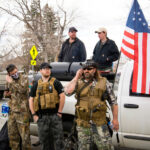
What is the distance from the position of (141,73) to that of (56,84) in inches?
52.7

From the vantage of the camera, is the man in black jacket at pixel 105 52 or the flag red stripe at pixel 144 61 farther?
the man in black jacket at pixel 105 52

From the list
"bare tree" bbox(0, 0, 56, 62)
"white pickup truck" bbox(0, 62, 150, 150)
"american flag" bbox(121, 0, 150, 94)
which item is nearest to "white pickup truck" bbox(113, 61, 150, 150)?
"white pickup truck" bbox(0, 62, 150, 150)

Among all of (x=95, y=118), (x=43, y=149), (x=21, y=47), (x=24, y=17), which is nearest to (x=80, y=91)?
(x=95, y=118)

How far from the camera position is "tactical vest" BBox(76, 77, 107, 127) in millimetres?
2867

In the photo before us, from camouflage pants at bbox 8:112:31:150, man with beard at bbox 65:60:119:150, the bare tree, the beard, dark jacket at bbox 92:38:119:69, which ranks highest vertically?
the bare tree

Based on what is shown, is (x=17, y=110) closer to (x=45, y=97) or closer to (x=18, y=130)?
A: (x=18, y=130)

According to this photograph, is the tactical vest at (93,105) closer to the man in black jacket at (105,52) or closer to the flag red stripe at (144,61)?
the flag red stripe at (144,61)

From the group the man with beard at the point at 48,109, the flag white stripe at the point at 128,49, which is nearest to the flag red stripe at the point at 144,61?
the flag white stripe at the point at 128,49

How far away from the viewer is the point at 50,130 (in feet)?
11.4

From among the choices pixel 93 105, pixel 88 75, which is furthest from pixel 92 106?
pixel 88 75

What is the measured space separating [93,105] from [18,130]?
5.87 ft

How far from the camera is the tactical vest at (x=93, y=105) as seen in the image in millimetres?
2867

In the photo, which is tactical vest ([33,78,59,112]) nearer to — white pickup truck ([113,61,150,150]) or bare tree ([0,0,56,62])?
white pickup truck ([113,61,150,150])

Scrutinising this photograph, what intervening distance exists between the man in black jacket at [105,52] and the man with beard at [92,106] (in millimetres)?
1335
